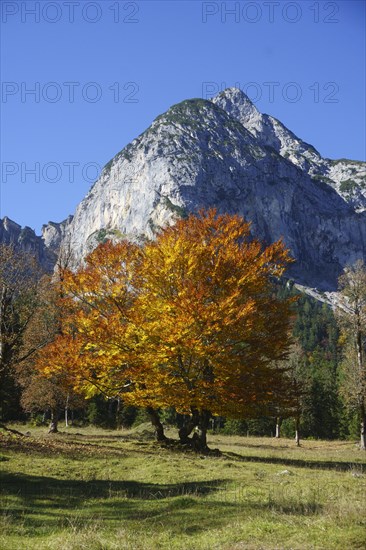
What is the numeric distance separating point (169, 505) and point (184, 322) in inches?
381

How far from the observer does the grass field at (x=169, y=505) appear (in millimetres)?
8375

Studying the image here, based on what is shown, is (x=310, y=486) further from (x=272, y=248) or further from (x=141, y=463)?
(x=272, y=248)

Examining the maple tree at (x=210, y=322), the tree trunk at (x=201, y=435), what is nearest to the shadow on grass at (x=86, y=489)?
the maple tree at (x=210, y=322)

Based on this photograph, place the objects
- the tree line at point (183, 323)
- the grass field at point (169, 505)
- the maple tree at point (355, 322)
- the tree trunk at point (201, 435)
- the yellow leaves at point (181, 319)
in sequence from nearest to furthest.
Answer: the grass field at point (169, 505), the yellow leaves at point (181, 319), the tree line at point (183, 323), the tree trunk at point (201, 435), the maple tree at point (355, 322)

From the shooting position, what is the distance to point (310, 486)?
46.0ft

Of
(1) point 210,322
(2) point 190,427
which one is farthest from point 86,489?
(2) point 190,427

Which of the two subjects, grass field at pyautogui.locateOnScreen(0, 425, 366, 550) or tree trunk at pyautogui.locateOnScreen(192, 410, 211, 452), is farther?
tree trunk at pyautogui.locateOnScreen(192, 410, 211, 452)

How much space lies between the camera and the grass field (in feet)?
27.5

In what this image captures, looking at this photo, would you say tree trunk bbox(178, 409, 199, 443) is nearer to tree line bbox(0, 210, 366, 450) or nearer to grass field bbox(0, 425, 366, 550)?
tree line bbox(0, 210, 366, 450)

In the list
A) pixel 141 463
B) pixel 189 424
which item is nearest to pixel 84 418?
pixel 189 424

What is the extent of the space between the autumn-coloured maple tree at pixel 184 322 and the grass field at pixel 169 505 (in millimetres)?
3733

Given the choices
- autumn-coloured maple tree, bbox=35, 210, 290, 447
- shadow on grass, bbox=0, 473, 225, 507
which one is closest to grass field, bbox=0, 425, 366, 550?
shadow on grass, bbox=0, 473, 225, 507

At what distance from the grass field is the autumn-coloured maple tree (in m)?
3.73

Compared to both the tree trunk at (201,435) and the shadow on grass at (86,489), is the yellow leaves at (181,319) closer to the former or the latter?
the tree trunk at (201,435)
